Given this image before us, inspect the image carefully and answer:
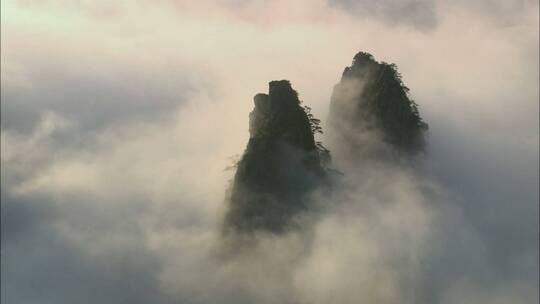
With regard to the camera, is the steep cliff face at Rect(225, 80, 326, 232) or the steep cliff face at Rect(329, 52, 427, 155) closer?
the steep cliff face at Rect(225, 80, 326, 232)

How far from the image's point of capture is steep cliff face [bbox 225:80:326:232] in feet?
203

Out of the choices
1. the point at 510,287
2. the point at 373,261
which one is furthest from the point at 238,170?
the point at 510,287

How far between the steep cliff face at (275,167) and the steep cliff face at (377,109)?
386 inches

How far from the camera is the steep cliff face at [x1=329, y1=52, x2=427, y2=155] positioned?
6900 centimetres

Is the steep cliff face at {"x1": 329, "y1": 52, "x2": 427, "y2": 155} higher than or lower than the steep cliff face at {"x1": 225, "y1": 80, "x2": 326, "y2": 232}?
higher

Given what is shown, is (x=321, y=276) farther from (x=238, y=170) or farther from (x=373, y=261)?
(x=238, y=170)

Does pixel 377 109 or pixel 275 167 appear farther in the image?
pixel 377 109

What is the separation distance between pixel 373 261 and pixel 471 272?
15.4m

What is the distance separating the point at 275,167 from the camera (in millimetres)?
63312

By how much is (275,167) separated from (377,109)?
17434 mm

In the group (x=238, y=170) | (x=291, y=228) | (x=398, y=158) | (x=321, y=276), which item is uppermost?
(x=398, y=158)

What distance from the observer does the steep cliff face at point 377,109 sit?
69.0 meters

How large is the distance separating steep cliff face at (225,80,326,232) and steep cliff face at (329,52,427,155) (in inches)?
386

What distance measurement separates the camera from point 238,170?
64.8 metres
